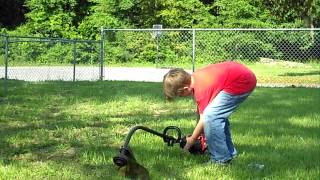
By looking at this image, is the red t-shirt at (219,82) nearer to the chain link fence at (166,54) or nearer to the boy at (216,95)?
the boy at (216,95)

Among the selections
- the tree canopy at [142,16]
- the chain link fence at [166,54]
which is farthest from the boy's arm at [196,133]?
the tree canopy at [142,16]

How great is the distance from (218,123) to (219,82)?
367 mm

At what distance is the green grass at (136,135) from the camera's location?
16.6ft

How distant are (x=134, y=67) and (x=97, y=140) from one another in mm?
17175

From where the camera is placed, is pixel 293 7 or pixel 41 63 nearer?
pixel 41 63

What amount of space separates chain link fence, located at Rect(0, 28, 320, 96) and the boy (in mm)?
13017

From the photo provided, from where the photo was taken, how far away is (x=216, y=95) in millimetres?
5117

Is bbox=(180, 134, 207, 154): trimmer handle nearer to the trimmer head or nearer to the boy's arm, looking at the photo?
the boy's arm

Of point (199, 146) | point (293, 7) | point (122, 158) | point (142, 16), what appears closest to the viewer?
point (122, 158)

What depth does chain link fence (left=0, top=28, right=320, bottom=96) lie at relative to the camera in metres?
19.7

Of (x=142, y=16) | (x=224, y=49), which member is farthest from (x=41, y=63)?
(x=142, y=16)

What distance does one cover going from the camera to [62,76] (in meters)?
18.8

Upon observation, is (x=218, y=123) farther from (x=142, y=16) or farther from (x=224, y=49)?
(x=142, y=16)

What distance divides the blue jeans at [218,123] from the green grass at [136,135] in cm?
16
